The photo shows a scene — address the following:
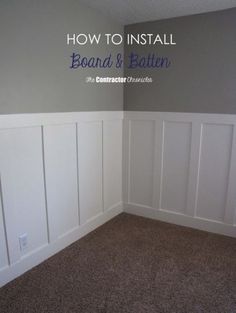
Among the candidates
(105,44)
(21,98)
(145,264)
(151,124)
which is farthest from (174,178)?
(21,98)

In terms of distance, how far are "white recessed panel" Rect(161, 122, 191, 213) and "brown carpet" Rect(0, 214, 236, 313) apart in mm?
334

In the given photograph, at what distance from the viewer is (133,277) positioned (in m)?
1.86

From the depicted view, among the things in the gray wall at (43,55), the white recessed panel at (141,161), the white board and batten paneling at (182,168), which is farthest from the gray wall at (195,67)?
the gray wall at (43,55)

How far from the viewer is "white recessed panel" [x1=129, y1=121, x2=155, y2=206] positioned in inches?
106

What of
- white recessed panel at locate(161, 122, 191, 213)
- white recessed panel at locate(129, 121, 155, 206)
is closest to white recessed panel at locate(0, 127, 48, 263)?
white recessed panel at locate(129, 121, 155, 206)

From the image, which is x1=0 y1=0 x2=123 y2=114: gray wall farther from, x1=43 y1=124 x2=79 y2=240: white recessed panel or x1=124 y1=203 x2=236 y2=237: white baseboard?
x1=124 y1=203 x2=236 y2=237: white baseboard

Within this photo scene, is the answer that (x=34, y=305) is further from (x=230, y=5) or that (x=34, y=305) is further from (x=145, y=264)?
(x=230, y=5)

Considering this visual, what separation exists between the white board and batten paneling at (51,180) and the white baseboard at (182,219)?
35cm

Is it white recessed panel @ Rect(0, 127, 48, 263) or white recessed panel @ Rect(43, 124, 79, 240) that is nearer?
white recessed panel @ Rect(0, 127, 48, 263)

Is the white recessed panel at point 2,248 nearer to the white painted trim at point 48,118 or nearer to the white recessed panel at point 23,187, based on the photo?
the white recessed panel at point 23,187

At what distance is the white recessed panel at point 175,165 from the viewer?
250cm

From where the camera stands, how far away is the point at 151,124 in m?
2.65

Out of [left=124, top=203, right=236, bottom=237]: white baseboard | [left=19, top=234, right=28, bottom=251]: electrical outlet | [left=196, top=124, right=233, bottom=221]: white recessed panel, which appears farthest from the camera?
[left=124, top=203, right=236, bottom=237]: white baseboard

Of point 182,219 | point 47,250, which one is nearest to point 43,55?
point 47,250
